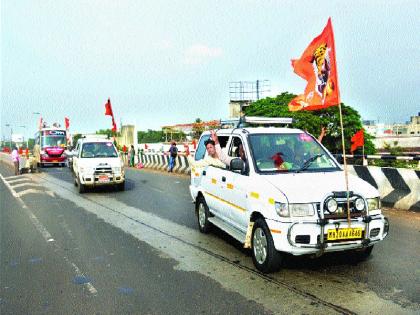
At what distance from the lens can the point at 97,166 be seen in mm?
15008

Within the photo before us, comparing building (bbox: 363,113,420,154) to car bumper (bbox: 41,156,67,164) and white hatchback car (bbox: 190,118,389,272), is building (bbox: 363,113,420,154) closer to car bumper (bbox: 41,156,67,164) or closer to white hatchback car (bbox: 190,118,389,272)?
car bumper (bbox: 41,156,67,164)

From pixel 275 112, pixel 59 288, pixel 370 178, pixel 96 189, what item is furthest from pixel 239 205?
pixel 275 112

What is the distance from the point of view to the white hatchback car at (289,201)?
16.8 feet

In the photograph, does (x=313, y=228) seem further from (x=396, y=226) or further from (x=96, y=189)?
(x=96, y=189)

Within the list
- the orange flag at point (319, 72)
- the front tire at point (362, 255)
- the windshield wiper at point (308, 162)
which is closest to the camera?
the front tire at point (362, 255)

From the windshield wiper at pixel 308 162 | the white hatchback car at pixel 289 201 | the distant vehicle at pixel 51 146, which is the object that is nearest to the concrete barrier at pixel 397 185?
the white hatchback car at pixel 289 201

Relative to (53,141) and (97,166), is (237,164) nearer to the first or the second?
(97,166)

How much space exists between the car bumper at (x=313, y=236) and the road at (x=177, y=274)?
43 cm

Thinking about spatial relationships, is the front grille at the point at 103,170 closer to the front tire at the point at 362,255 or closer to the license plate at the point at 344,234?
the front tire at the point at 362,255

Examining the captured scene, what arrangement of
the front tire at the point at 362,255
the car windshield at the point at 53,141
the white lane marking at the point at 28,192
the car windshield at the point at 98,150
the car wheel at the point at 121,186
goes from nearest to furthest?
1. the front tire at the point at 362,255
2. the white lane marking at the point at 28,192
3. the car wheel at the point at 121,186
4. the car windshield at the point at 98,150
5. the car windshield at the point at 53,141

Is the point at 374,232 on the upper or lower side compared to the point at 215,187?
lower

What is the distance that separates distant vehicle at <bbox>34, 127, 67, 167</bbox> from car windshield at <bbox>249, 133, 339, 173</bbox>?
106ft

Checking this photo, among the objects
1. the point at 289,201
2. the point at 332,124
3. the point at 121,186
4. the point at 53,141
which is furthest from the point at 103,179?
the point at 332,124

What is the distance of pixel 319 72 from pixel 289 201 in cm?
283
